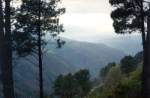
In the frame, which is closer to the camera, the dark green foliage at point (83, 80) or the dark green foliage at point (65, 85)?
the dark green foliage at point (65, 85)

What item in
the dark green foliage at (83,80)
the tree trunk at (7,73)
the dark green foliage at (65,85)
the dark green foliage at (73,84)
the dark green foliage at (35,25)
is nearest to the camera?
the tree trunk at (7,73)

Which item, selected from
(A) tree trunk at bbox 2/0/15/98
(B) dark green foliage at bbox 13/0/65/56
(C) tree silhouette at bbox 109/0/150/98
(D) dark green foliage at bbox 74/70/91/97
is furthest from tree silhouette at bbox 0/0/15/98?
(D) dark green foliage at bbox 74/70/91/97

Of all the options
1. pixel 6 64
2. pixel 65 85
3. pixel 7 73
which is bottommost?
pixel 65 85

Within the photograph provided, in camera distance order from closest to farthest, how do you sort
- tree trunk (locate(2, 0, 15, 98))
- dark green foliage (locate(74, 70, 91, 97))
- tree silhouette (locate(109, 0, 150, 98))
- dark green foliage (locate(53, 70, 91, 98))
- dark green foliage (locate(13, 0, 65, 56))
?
1. tree trunk (locate(2, 0, 15, 98))
2. tree silhouette (locate(109, 0, 150, 98))
3. dark green foliage (locate(13, 0, 65, 56))
4. dark green foliage (locate(53, 70, 91, 98))
5. dark green foliage (locate(74, 70, 91, 97))

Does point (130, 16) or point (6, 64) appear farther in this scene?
point (130, 16)

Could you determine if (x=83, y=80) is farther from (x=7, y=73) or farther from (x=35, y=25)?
(x=7, y=73)

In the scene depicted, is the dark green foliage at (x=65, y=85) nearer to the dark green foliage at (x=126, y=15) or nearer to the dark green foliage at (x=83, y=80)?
the dark green foliage at (x=83, y=80)

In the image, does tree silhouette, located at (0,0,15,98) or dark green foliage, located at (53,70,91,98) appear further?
dark green foliage, located at (53,70,91,98)

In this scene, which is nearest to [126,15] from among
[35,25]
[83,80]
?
[35,25]

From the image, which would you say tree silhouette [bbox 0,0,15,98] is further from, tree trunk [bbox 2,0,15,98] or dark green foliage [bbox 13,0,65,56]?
dark green foliage [bbox 13,0,65,56]

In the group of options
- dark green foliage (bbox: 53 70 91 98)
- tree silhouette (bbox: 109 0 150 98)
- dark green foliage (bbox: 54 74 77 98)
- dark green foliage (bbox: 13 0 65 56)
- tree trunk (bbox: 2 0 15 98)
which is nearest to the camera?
tree trunk (bbox: 2 0 15 98)

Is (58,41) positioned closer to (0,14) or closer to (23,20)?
(23,20)

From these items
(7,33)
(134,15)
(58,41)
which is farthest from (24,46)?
(7,33)

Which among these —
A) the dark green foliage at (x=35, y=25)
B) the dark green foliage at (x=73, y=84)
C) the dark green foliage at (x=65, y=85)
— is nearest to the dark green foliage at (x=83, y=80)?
the dark green foliage at (x=73, y=84)
